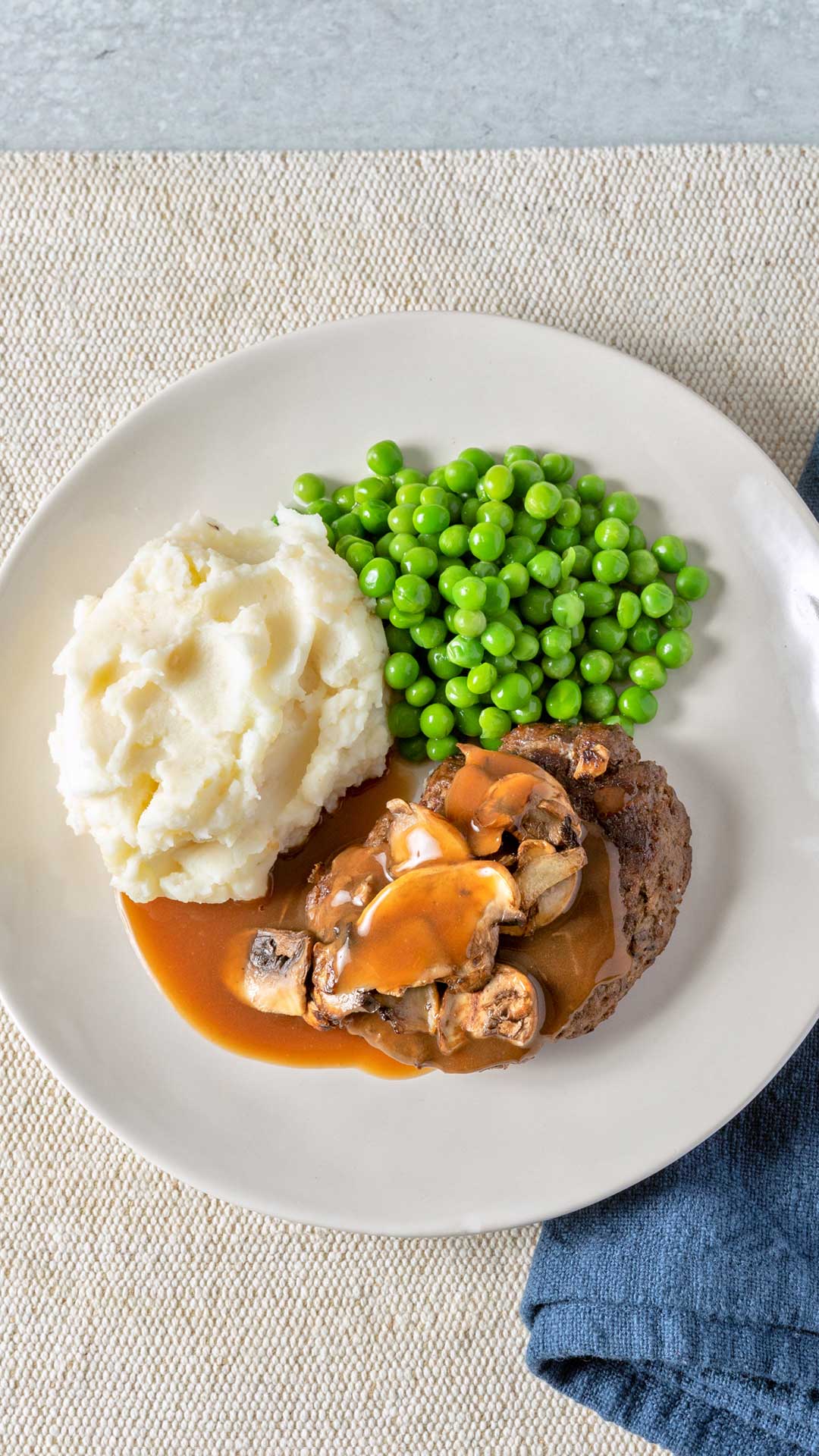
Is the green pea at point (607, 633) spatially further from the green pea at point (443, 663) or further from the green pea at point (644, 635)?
the green pea at point (443, 663)

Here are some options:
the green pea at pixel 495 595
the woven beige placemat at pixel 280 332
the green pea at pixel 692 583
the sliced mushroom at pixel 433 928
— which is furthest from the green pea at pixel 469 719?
the woven beige placemat at pixel 280 332

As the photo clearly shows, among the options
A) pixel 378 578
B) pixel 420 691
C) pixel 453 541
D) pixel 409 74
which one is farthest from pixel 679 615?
pixel 409 74

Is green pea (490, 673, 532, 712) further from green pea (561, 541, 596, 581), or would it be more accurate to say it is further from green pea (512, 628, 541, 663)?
green pea (561, 541, 596, 581)

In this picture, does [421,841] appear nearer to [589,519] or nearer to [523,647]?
[523,647]

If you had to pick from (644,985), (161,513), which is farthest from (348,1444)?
(161,513)

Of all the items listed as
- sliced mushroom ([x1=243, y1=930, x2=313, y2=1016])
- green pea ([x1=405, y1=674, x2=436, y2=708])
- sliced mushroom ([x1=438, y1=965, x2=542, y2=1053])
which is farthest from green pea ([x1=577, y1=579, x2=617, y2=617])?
sliced mushroom ([x1=243, y1=930, x2=313, y2=1016])

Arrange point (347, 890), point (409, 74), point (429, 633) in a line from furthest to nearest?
1. point (409, 74)
2. point (429, 633)
3. point (347, 890)
